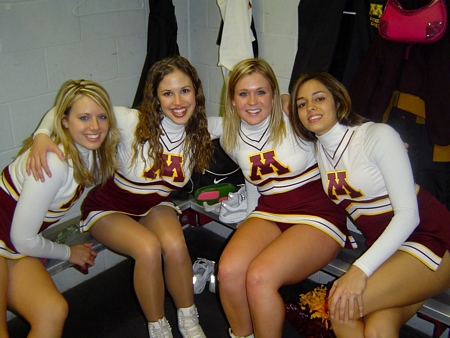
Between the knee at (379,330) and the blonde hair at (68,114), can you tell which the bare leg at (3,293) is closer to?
the blonde hair at (68,114)

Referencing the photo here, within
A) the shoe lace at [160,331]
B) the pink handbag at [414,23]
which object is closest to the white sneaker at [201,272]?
the shoe lace at [160,331]

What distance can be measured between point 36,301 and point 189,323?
2.11ft

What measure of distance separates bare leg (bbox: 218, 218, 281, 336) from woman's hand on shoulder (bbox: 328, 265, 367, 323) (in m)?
0.36

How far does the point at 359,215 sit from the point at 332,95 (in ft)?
1.50

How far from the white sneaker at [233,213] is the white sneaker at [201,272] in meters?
0.35

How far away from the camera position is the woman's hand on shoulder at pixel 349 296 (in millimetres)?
1528

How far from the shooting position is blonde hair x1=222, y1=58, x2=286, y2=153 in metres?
1.88

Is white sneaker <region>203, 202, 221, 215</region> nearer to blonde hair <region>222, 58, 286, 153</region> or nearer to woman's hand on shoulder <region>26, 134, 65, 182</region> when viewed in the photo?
blonde hair <region>222, 58, 286, 153</region>

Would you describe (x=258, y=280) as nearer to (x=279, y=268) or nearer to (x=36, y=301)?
(x=279, y=268)

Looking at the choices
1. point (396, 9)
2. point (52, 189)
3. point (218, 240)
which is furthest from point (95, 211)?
point (396, 9)

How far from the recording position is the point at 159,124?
1.96 m

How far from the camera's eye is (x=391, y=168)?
160 cm

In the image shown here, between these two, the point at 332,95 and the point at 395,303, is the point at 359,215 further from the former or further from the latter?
the point at 332,95

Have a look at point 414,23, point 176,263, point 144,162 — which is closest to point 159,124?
point 144,162
